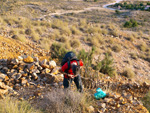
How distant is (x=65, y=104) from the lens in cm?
303

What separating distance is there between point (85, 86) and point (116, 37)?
865 cm

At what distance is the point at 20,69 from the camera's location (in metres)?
4.81

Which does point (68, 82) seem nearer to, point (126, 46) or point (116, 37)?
point (126, 46)

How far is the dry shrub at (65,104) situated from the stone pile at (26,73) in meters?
1.33

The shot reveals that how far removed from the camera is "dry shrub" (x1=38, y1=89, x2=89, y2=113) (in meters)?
2.92

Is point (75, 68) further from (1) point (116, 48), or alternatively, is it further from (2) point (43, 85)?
(1) point (116, 48)

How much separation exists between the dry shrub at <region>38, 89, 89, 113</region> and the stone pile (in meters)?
1.33

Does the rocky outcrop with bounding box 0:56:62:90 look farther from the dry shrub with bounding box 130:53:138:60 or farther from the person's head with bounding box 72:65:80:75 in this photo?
the dry shrub with bounding box 130:53:138:60

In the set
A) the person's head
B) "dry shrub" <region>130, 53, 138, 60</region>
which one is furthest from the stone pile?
"dry shrub" <region>130, 53, 138, 60</region>

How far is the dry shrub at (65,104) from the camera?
292 cm

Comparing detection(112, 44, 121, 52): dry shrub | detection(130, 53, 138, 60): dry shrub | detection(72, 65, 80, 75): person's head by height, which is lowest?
detection(130, 53, 138, 60): dry shrub

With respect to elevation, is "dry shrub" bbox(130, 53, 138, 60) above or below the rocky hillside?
below

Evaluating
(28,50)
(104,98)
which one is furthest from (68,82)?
(28,50)

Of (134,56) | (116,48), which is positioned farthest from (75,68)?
(134,56)
